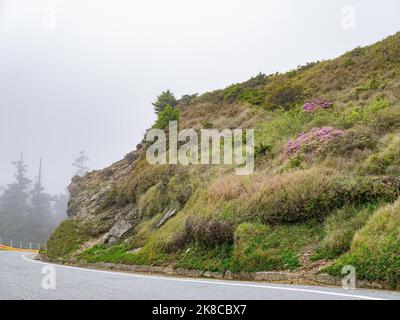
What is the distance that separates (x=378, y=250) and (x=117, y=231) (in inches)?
508

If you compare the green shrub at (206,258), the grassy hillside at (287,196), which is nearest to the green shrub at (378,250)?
the grassy hillside at (287,196)

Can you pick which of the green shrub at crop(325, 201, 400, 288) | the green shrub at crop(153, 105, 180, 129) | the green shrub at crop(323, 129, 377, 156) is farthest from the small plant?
the green shrub at crop(153, 105, 180, 129)

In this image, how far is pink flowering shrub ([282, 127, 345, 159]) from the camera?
16.4m

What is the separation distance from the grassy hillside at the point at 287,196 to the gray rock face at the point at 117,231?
283 mm

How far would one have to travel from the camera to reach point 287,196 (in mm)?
12945

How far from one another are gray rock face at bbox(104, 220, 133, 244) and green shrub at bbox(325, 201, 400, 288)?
A: 1157 cm

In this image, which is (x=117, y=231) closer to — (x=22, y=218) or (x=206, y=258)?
(x=206, y=258)

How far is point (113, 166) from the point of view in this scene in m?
32.0

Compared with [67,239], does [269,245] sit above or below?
above

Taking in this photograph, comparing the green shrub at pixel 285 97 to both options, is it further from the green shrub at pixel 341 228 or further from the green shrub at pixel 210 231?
the green shrub at pixel 341 228

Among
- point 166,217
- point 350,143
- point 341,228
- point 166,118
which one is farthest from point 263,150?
point 166,118

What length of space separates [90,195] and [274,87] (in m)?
14.1
